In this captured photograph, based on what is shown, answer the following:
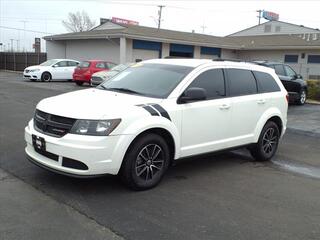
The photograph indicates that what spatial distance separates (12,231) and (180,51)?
29491mm

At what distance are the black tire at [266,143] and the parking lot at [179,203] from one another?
19 cm

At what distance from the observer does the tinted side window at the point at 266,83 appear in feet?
24.3

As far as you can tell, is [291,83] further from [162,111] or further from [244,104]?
[162,111]

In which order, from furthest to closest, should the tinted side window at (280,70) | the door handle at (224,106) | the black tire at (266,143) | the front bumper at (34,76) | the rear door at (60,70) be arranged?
the rear door at (60,70), the front bumper at (34,76), the tinted side window at (280,70), the black tire at (266,143), the door handle at (224,106)

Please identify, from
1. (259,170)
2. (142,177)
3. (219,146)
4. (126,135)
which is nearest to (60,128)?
(126,135)

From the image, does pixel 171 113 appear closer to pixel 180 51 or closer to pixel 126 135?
pixel 126 135

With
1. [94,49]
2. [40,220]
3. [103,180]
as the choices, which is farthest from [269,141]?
[94,49]

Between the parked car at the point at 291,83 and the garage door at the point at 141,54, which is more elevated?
the garage door at the point at 141,54

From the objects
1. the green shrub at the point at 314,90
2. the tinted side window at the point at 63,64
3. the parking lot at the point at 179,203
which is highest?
the tinted side window at the point at 63,64

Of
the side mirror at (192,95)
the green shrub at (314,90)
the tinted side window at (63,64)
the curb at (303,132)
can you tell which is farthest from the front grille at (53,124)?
the tinted side window at (63,64)

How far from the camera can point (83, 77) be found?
2386 cm

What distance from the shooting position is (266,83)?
7559mm

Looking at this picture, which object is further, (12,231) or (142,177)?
(142,177)

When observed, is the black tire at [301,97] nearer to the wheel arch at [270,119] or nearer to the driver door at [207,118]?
the wheel arch at [270,119]
